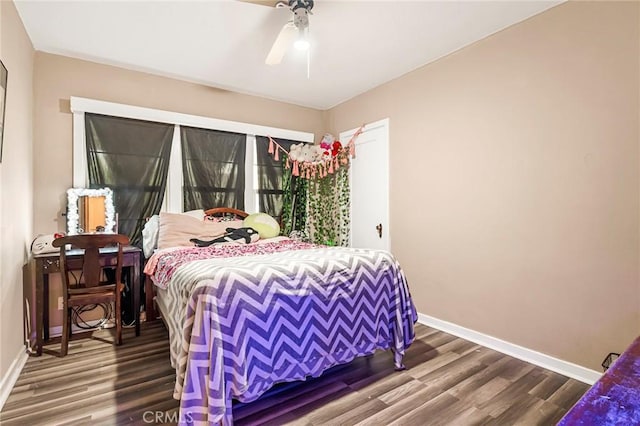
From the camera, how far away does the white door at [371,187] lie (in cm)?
362

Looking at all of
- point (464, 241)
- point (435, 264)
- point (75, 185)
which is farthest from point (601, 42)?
point (75, 185)

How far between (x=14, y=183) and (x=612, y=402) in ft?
10.5

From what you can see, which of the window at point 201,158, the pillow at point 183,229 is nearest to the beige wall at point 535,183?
the window at point 201,158

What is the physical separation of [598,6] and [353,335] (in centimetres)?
267

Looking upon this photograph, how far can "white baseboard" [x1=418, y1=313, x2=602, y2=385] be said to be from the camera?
6.87 feet

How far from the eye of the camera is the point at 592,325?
6.81ft

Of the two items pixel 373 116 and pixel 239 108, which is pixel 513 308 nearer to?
pixel 373 116

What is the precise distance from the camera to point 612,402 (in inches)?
30.4

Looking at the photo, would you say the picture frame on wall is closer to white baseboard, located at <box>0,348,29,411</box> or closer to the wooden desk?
the wooden desk

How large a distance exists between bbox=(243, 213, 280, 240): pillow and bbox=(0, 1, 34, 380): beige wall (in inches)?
71.8

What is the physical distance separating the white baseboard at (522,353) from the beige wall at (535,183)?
0.04 m

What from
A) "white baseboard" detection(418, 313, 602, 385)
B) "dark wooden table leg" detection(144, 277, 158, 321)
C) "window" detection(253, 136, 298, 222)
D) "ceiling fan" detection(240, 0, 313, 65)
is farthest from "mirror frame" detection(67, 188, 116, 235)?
"white baseboard" detection(418, 313, 602, 385)

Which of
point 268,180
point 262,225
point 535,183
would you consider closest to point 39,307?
point 262,225

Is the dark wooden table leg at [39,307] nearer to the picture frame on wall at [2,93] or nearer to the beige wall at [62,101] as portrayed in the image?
the beige wall at [62,101]
